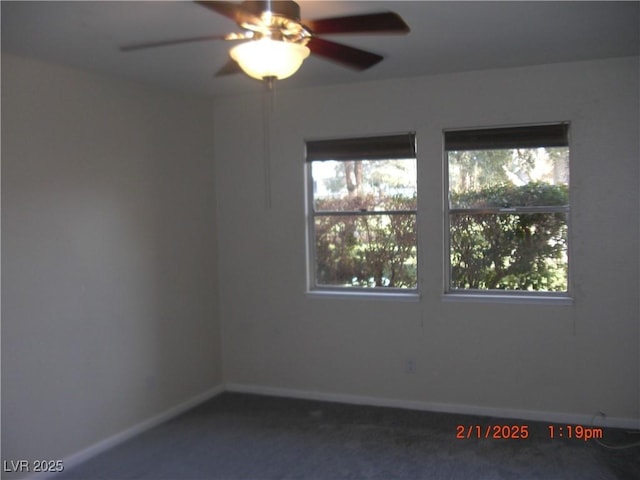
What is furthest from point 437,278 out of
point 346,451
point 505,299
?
point 346,451

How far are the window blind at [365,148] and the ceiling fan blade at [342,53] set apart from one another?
5.28ft

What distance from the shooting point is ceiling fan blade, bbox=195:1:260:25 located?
1868mm

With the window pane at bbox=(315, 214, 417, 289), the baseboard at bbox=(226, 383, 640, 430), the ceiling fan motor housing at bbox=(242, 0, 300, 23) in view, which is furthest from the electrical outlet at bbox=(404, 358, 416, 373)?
the ceiling fan motor housing at bbox=(242, 0, 300, 23)

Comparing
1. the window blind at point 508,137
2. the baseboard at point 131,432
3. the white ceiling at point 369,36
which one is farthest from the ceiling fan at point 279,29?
the baseboard at point 131,432

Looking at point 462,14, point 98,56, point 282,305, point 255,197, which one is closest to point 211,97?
point 255,197

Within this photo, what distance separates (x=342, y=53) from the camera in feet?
7.56

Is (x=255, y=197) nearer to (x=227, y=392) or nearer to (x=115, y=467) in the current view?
(x=227, y=392)

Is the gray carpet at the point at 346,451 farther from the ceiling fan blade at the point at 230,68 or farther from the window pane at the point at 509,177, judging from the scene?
the ceiling fan blade at the point at 230,68

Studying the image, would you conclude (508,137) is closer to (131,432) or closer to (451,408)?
(451,408)

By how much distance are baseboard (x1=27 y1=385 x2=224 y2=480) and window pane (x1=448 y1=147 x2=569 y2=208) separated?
2.42m

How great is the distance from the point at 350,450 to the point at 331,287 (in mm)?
1335

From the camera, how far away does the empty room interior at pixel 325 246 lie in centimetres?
301

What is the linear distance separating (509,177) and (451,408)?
5.49 feet

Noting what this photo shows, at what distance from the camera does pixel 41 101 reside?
→ 10.3 feet
